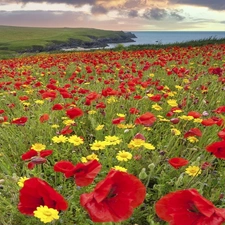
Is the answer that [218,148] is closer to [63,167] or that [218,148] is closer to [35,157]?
[63,167]

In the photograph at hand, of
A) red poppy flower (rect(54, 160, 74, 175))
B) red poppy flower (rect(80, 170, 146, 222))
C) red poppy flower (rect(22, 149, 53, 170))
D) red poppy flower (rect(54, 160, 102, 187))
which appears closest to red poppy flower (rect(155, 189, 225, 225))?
red poppy flower (rect(80, 170, 146, 222))

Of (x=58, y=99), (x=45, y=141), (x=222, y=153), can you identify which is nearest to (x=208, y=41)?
(x=58, y=99)

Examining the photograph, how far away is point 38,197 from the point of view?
3.70 ft

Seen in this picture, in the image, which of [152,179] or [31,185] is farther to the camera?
[152,179]

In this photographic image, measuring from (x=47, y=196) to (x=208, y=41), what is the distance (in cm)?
1638

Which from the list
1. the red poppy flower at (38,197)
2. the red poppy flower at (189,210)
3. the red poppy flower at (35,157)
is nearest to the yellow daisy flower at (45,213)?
the red poppy flower at (38,197)

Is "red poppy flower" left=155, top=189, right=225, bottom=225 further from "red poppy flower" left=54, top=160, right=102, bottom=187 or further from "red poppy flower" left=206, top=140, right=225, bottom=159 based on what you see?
"red poppy flower" left=206, top=140, right=225, bottom=159

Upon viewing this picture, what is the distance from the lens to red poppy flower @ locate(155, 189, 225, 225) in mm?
901

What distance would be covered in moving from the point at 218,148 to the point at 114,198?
2.11 ft

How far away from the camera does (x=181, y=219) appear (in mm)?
954

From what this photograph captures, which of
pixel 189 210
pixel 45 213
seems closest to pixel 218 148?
pixel 189 210

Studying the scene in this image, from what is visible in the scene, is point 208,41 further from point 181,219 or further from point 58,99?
point 181,219

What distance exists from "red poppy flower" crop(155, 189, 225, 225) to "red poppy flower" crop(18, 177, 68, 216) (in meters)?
0.30

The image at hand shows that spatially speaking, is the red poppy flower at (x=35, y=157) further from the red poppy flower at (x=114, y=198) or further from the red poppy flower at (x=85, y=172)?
the red poppy flower at (x=114, y=198)
